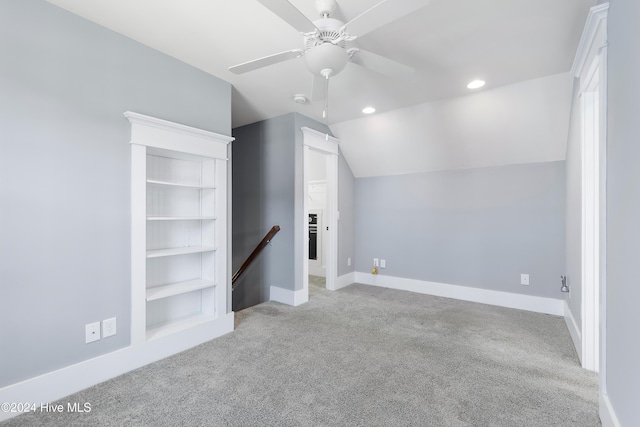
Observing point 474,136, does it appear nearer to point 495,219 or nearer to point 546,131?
point 546,131

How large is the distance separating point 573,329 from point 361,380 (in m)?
2.06

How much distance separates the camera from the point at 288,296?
3.64m

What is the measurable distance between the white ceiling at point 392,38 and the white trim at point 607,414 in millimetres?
2248

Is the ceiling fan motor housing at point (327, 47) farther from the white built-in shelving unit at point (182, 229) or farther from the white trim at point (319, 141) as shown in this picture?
the white trim at point (319, 141)

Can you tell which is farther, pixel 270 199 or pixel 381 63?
pixel 270 199

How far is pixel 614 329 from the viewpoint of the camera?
54.8 inches

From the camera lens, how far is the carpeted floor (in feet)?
5.32

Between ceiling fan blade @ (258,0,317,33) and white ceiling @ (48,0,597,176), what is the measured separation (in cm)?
39

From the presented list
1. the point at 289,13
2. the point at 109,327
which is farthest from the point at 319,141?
the point at 109,327

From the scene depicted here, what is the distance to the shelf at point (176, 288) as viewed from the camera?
7.55 ft

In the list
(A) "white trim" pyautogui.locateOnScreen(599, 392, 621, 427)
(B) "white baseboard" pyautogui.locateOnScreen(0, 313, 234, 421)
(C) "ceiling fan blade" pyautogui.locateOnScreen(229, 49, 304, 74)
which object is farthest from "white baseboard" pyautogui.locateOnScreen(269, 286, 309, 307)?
(A) "white trim" pyautogui.locateOnScreen(599, 392, 621, 427)

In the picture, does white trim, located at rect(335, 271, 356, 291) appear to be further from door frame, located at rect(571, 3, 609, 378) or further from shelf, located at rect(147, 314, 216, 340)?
door frame, located at rect(571, 3, 609, 378)

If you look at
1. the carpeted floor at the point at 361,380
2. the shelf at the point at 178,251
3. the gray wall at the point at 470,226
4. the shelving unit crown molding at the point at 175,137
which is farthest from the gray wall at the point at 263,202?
the gray wall at the point at 470,226

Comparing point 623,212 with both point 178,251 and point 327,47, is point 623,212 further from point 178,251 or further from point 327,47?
point 178,251
